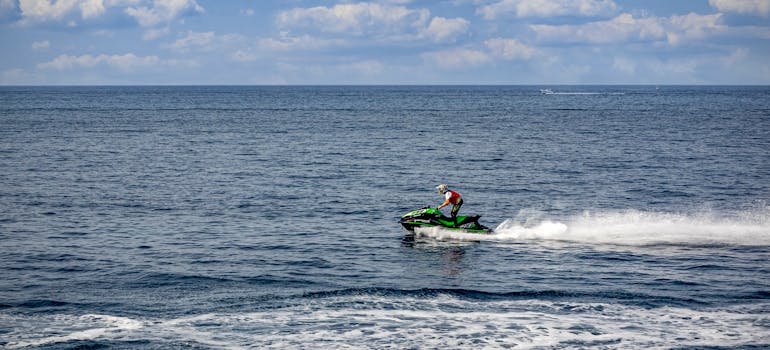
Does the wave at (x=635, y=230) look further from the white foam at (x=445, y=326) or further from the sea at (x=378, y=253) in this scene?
the white foam at (x=445, y=326)

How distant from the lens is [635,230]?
3697cm

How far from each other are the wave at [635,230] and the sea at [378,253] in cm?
15

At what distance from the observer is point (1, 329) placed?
2277 cm

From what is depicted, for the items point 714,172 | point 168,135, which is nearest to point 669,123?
point 714,172

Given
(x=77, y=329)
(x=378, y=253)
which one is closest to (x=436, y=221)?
(x=378, y=253)

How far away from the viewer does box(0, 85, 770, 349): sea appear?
22.8 metres

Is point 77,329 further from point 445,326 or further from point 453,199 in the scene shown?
point 453,199

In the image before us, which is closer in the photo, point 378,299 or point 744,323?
point 744,323

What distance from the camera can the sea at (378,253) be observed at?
74.8 feet

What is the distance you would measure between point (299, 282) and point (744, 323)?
1494cm

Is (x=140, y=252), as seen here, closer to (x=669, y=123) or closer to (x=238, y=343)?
(x=238, y=343)

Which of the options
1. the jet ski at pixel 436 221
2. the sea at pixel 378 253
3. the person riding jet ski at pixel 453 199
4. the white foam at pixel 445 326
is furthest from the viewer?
the jet ski at pixel 436 221

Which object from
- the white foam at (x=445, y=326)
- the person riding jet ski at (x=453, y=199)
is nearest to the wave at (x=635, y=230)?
the person riding jet ski at (x=453, y=199)

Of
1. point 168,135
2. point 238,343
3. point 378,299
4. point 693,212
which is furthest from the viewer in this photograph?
point 168,135
